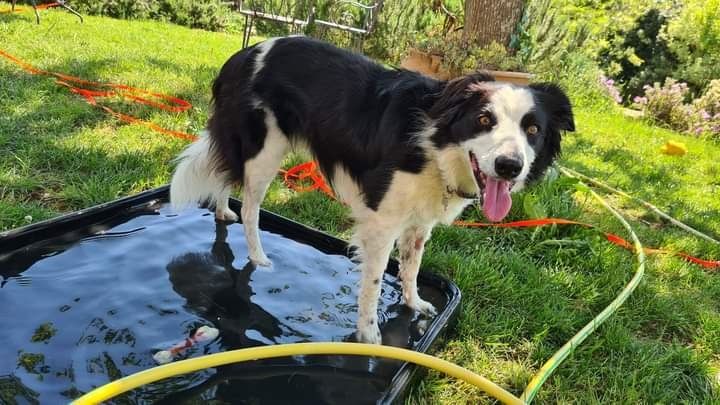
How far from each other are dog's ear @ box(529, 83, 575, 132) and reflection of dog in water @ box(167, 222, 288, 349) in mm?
1566

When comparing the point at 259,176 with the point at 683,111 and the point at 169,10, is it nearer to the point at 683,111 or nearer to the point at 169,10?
the point at 683,111

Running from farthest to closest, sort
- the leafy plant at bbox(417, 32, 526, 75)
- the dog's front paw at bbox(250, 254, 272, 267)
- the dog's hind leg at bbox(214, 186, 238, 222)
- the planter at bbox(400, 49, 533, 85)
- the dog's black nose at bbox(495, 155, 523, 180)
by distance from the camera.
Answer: the leafy plant at bbox(417, 32, 526, 75), the planter at bbox(400, 49, 533, 85), the dog's hind leg at bbox(214, 186, 238, 222), the dog's front paw at bbox(250, 254, 272, 267), the dog's black nose at bbox(495, 155, 523, 180)

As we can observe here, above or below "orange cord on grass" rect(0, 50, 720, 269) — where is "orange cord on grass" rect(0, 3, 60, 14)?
above

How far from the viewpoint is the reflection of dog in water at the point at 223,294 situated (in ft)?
7.98

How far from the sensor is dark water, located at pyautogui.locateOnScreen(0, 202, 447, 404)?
203 cm

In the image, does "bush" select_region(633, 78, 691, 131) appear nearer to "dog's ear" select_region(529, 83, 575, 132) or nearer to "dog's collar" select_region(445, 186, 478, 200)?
"dog's ear" select_region(529, 83, 575, 132)

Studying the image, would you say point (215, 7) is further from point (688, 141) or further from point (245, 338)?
point (245, 338)

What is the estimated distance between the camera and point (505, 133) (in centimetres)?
203

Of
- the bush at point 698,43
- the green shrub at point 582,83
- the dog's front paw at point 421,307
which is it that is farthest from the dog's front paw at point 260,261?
the bush at point 698,43

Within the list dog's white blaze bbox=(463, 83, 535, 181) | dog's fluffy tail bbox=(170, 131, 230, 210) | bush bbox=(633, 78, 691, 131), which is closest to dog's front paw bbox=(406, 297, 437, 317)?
dog's white blaze bbox=(463, 83, 535, 181)

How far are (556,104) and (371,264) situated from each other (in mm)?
1081

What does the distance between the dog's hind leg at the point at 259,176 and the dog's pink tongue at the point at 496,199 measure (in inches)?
47.0

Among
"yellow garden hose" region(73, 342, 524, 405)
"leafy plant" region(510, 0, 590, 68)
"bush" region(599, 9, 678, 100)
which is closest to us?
"yellow garden hose" region(73, 342, 524, 405)

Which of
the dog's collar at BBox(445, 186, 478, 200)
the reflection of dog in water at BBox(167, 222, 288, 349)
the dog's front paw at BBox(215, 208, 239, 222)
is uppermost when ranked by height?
the dog's collar at BBox(445, 186, 478, 200)
